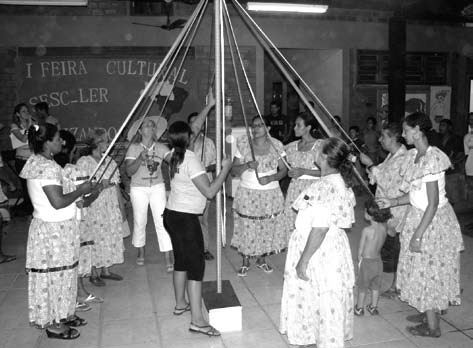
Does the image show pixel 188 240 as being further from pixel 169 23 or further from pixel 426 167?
pixel 169 23

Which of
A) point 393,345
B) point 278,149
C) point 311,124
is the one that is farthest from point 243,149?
point 393,345

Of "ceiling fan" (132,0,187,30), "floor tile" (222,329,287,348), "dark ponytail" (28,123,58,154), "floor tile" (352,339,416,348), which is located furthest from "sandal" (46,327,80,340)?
"ceiling fan" (132,0,187,30)

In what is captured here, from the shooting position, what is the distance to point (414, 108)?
413 inches

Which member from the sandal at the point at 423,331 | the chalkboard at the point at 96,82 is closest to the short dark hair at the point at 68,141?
the sandal at the point at 423,331

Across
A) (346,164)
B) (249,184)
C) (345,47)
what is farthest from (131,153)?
(345,47)

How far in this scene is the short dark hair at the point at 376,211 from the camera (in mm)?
3650

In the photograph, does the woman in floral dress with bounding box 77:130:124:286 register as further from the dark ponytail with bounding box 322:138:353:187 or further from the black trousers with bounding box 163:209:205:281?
the dark ponytail with bounding box 322:138:353:187

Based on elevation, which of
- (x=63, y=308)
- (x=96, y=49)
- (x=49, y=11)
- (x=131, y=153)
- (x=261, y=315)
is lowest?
(x=261, y=315)

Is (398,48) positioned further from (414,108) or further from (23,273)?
(23,273)

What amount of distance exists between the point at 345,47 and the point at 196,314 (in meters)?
8.04

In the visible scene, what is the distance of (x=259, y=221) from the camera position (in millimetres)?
4742

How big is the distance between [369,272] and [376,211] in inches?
19.6

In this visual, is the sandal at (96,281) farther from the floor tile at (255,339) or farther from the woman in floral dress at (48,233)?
the floor tile at (255,339)

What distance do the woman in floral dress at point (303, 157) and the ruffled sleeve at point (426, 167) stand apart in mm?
1142
